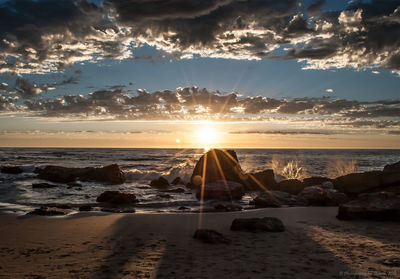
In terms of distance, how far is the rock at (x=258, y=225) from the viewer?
7543 millimetres

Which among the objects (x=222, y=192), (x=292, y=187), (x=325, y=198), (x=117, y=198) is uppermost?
(x=325, y=198)

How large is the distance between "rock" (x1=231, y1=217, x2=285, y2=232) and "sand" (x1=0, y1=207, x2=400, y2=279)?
0.88 ft

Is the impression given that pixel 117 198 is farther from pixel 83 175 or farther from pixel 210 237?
pixel 83 175

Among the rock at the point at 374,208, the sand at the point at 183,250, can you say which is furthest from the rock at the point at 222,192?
the rock at the point at 374,208

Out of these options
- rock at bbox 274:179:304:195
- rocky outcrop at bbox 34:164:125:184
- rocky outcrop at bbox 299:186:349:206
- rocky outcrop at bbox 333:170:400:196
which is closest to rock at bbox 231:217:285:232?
rocky outcrop at bbox 299:186:349:206

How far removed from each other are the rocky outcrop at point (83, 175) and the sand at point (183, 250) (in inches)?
573

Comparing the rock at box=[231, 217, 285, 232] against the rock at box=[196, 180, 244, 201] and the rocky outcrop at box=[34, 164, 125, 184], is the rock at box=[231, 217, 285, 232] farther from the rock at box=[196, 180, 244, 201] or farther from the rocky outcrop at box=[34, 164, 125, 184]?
the rocky outcrop at box=[34, 164, 125, 184]

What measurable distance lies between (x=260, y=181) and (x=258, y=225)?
1334cm

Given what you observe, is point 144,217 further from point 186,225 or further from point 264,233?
point 264,233

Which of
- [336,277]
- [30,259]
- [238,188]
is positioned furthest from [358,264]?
[238,188]

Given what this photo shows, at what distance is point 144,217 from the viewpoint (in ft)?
31.6

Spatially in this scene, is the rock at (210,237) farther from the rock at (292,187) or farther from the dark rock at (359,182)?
the rock at (292,187)

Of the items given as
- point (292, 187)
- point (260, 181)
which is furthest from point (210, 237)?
point (260, 181)

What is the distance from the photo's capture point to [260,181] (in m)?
20.6
